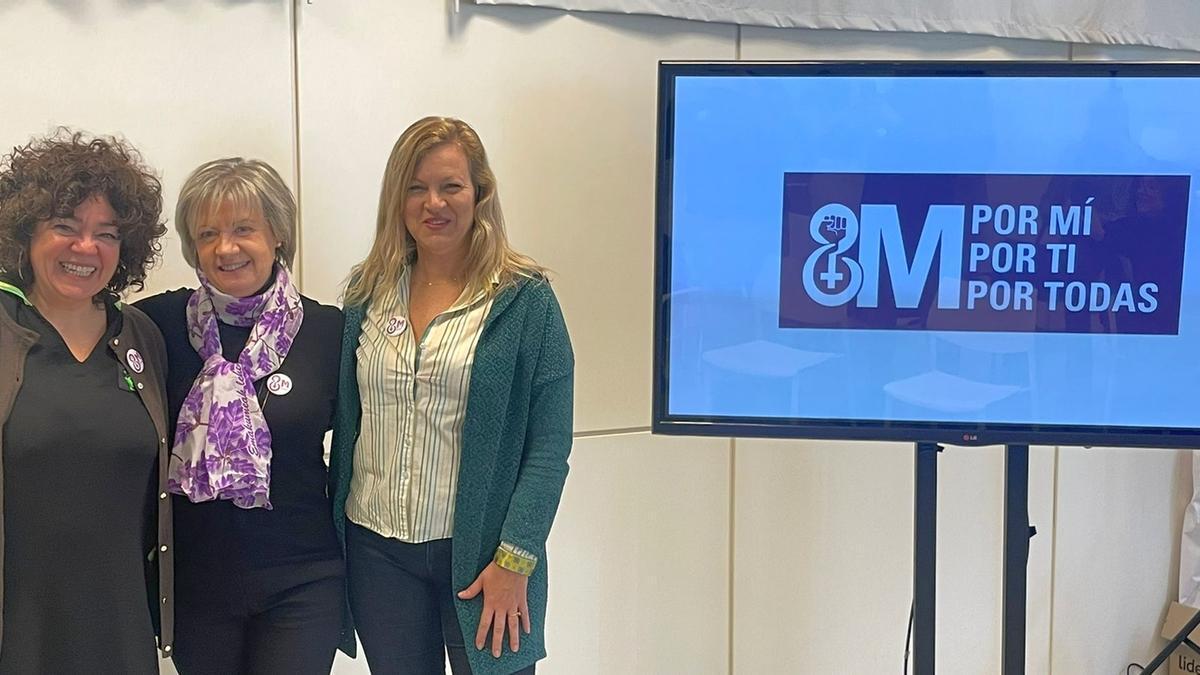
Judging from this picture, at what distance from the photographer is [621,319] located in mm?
2537

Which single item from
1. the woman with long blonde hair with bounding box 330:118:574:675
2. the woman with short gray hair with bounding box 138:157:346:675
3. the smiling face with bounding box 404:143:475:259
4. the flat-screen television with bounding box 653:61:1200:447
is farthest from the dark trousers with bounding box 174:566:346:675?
the flat-screen television with bounding box 653:61:1200:447

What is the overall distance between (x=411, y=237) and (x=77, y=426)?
0.63 meters

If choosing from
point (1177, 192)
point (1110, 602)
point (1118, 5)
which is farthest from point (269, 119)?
point (1110, 602)

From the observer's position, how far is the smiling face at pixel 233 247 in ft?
5.59

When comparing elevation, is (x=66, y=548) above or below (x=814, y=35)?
below

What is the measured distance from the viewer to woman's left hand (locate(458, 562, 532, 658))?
175 cm

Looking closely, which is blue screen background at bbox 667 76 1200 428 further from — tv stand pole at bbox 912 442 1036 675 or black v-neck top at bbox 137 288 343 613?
black v-neck top at bbox 137 288 343 613

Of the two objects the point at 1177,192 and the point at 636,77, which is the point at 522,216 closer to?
the point at 636,77

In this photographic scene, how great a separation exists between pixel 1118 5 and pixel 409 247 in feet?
7.13

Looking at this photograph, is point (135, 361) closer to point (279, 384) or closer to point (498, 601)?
point (279, 384)

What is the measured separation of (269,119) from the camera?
2.14 meters

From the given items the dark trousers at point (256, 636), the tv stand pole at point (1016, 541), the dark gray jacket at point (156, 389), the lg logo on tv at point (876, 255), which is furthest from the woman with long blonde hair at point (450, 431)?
the tv stand pole at point (1016, 541)

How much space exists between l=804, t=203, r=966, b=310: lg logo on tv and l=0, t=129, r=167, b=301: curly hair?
46.5 inches

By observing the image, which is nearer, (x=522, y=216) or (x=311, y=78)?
(x=311, y=78)
